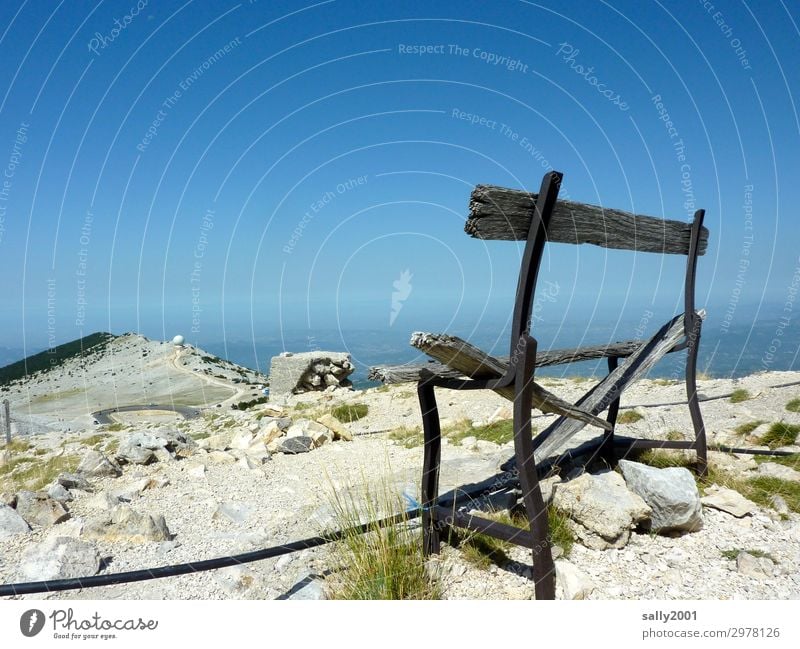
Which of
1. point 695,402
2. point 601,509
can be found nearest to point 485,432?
point 695,402

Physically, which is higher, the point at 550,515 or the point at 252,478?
the point at 550,515

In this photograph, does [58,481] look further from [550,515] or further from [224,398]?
[224,398]

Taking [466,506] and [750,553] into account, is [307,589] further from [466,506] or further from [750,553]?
[750,553]

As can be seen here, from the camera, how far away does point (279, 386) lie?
771 inches

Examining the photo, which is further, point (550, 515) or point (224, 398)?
point (224, 398)

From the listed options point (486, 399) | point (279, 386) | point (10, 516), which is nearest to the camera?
point (10, 516)

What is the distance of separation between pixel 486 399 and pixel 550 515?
25.8 feet

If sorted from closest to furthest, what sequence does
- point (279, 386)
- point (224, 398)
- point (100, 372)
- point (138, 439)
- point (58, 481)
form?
point (58, 481), point (138, 439), point (279, 386), point (224, 398), point (100, 372)

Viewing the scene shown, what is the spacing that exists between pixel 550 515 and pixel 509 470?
1.02 m

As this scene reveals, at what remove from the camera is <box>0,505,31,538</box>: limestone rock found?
4.95 m

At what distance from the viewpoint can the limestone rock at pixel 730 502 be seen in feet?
15.0

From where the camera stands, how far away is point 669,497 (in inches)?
168
